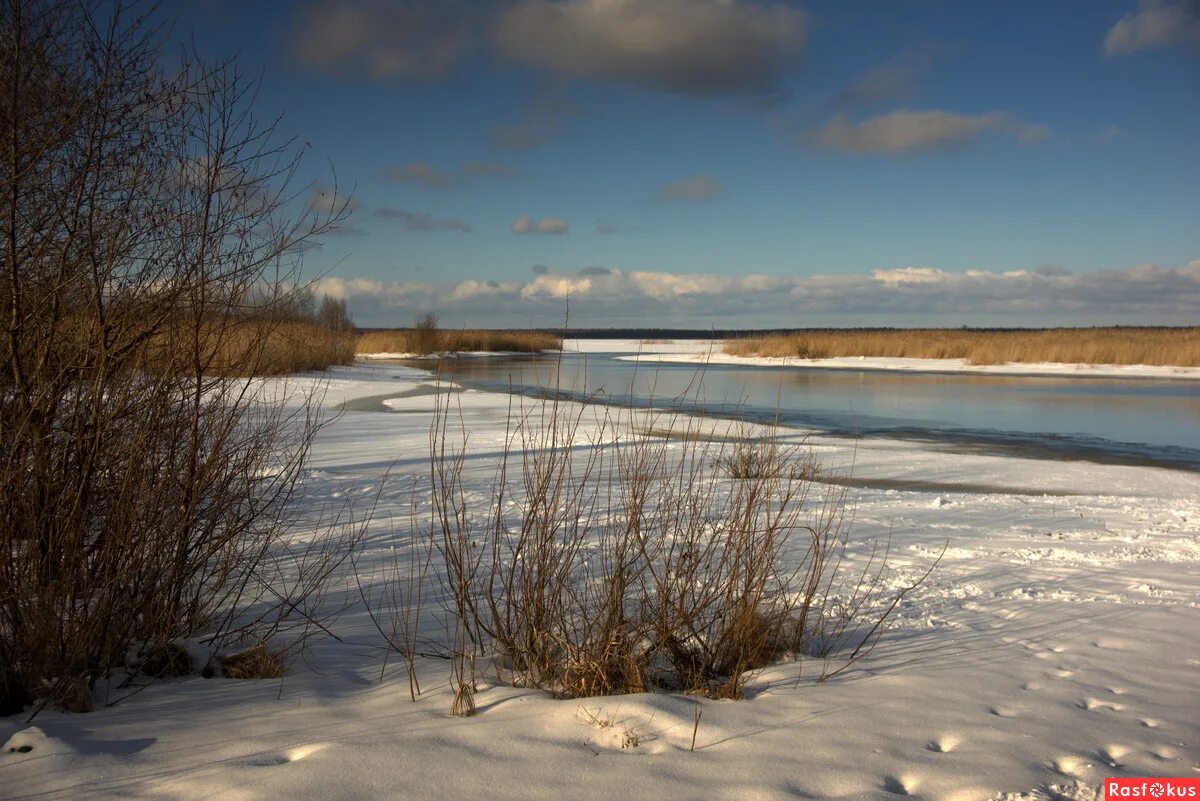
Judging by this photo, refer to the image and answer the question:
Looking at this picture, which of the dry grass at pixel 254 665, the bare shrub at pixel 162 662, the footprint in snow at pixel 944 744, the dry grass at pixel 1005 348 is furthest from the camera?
the dry grass at pixel 1005 348

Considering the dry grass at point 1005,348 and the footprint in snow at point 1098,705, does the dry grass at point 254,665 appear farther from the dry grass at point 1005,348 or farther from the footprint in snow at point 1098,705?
the dry grass at point 1005,348

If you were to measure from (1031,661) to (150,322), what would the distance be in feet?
14.2

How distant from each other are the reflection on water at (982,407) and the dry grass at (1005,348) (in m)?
4.25

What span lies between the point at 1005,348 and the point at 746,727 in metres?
39.4

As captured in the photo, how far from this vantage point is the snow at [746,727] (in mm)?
2570

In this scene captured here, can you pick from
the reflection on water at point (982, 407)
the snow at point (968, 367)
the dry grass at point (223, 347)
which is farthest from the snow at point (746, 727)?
the snow at point (968, 367)

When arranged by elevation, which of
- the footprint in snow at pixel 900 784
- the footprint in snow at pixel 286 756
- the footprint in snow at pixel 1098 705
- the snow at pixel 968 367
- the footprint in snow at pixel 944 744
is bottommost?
the footprint in snow at pixel 1098 705

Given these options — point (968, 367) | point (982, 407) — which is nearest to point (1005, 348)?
point (968, 367)

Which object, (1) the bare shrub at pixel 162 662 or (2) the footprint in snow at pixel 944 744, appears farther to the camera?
(1) the bare shrub at pixel 162 662

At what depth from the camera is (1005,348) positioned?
37.7 metres

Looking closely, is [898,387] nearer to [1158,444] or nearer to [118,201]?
[1158,444]

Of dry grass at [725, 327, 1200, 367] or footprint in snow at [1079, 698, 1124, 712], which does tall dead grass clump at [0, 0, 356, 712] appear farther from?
dry grass at [725, 327, 1200, 367]

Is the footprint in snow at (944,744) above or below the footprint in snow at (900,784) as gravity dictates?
below

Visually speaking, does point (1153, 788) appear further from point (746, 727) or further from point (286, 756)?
point (286, 756)
